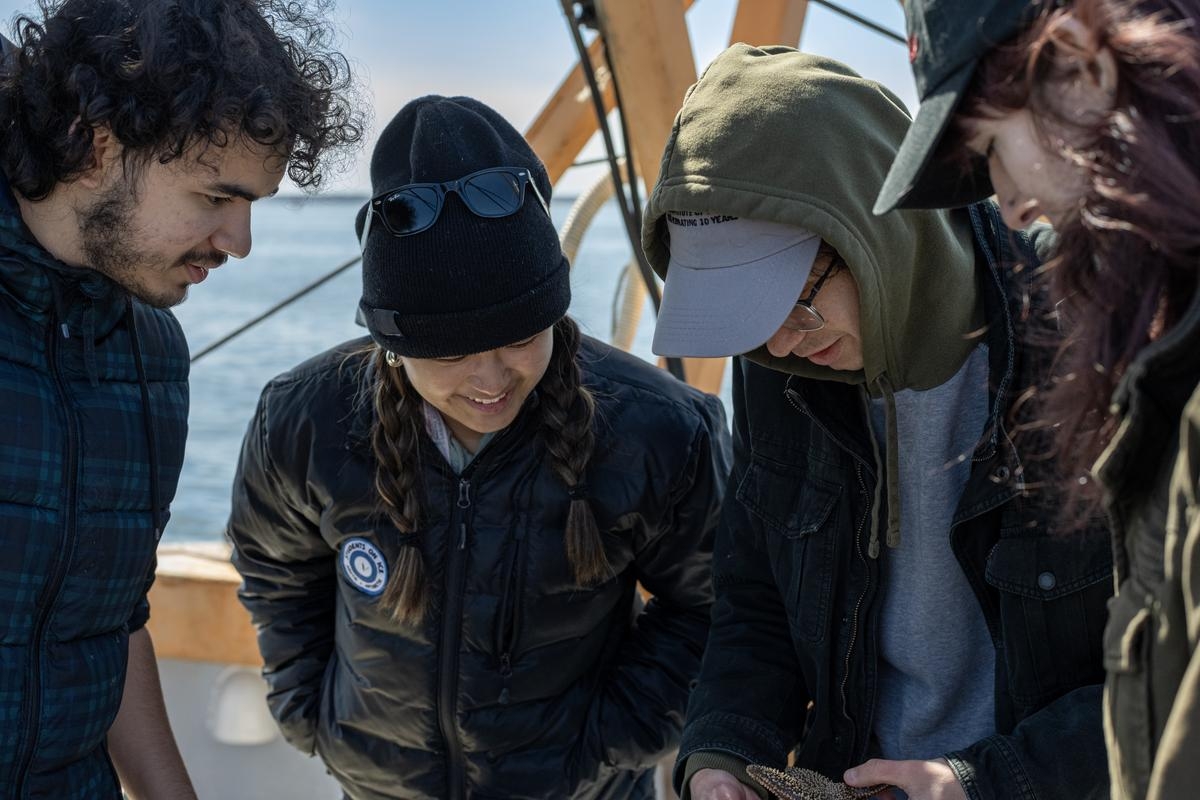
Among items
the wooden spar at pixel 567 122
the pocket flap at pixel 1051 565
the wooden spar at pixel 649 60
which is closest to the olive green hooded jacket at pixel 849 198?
the pocket flap at pixel 1051 565

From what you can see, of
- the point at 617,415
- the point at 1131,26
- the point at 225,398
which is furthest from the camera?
the point at 225,398

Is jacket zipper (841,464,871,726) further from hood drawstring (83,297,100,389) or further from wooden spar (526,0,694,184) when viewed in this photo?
wooden spar (526,0,694,184)

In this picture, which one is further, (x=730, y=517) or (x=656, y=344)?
(x=730, y=517)

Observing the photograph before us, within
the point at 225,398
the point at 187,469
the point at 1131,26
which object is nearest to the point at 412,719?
the point at 1131,26

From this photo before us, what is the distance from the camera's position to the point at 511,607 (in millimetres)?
1981

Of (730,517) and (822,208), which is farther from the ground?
(822,208)

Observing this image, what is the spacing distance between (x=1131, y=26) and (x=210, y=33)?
128 centimetres

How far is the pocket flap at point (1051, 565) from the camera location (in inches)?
55.4

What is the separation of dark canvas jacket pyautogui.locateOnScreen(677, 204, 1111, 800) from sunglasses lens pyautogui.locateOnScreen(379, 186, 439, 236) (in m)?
0.52

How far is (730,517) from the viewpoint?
1815 mm

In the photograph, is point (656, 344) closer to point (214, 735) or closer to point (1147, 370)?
point (1147, 370)

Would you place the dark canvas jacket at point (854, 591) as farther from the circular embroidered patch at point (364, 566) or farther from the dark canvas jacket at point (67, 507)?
the dark canvas jacket at point (67, 507)

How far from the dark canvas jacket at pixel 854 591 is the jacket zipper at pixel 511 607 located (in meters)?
0.33

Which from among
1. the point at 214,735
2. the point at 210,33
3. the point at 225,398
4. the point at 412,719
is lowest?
the point at 225,398
